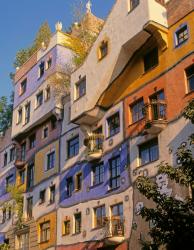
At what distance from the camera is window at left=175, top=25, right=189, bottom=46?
2145 cm

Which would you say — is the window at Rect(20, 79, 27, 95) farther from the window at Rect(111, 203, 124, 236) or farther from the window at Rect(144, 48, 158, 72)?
the window at Rect(111, 203, 124, 236)

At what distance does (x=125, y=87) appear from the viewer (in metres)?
24.2

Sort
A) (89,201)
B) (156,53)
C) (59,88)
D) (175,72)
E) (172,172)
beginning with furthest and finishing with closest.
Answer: (59,88) < (89,201) < (156,53) < (175,72) < (172,172)

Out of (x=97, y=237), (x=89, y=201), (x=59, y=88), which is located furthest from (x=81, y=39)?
(x=97, y=237)

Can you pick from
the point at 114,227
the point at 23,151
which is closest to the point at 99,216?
the point at 114,227

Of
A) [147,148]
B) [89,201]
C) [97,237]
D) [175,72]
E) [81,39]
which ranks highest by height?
[81,39]

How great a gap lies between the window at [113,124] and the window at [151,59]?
303 cm

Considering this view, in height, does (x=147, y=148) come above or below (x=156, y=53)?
below

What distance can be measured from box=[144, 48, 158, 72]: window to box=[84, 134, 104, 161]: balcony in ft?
14.7

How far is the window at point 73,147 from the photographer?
27.3 m

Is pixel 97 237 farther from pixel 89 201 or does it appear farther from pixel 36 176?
pixel 36 176

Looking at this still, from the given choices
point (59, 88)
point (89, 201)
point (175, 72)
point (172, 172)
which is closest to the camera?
point (172, 172)

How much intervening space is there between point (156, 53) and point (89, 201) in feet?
27.8

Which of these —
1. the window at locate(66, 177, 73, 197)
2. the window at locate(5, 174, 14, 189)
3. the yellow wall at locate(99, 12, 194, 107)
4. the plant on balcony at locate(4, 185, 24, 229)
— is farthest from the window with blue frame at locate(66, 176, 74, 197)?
the window at locate(5, 174, 14, 189)
